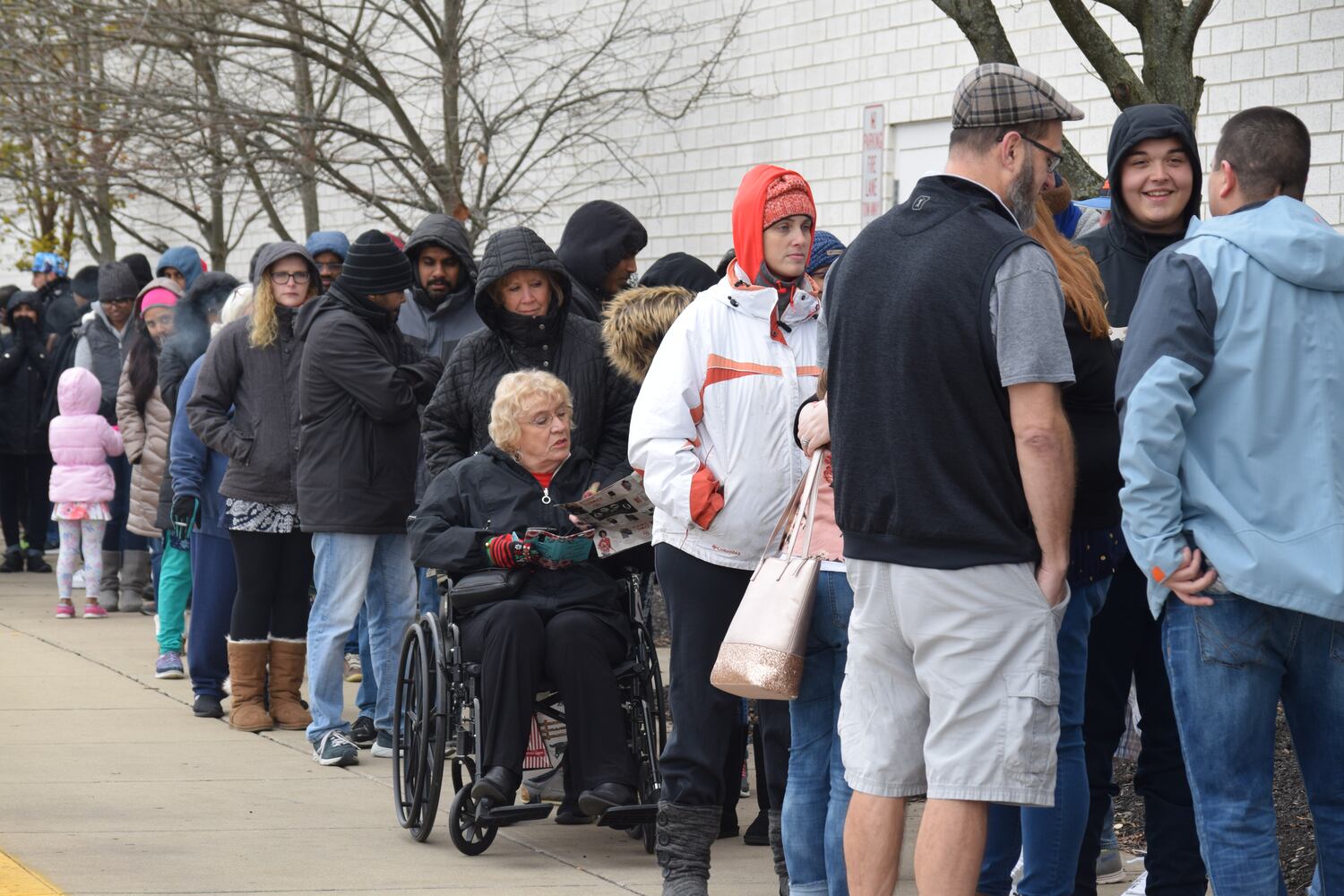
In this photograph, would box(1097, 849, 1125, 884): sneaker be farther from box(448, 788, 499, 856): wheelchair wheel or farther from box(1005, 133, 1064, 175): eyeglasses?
box(1005, 133, 1064, 175): eyeglasses

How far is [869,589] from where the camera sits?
13.8 ft

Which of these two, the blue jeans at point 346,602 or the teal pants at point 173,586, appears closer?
the blue jeans at point 346,602

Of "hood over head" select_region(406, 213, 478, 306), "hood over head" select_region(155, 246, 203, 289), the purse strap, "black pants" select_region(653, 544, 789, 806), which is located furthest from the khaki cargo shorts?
"hood over head" select_region(155, 246, 203, 289)

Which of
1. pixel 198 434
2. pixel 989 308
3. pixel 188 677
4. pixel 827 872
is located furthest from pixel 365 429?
pixel 989 308

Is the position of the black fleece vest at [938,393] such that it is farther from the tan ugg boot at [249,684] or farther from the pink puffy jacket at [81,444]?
the pink puffy jacket at [81,444]

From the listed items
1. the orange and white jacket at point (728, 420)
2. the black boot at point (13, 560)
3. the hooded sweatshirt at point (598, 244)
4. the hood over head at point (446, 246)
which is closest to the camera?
the orange and white jacket at point (728, 420)

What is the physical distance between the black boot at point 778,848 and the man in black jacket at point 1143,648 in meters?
0.88

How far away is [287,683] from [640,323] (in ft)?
10.9

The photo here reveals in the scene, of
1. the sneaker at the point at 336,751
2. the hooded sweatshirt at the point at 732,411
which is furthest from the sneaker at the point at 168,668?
the hooded sweatshirt at the point at 732,411

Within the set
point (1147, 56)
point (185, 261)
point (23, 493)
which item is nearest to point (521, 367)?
point (1147, 56)

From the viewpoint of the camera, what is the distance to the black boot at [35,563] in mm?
15164

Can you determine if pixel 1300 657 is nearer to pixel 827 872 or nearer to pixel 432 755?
pixel 827 872

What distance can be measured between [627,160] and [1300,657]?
12413 mm

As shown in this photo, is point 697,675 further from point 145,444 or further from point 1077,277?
point 145,444
